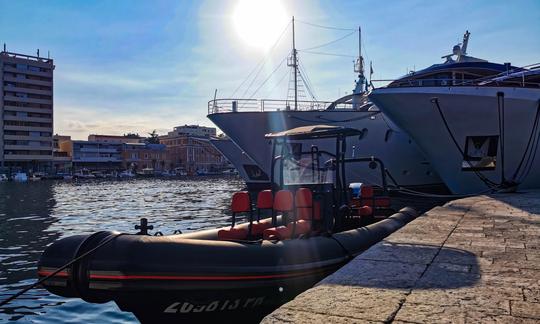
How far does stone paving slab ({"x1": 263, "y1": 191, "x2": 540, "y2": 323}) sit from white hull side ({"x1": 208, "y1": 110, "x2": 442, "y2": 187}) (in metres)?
15.7

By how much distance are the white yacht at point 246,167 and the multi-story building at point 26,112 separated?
80.7 meters

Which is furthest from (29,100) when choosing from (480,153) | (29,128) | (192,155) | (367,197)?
(367,197)

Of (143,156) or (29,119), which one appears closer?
(29,119)

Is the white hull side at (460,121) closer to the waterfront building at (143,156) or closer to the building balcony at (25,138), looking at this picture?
the building balcony at (25,138)

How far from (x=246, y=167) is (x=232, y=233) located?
25089 mm

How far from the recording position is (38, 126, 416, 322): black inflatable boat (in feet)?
16.7

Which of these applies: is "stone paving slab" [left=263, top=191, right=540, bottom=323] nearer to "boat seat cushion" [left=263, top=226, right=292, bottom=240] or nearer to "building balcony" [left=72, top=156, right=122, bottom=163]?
"boat seat cushion" [left=263, top=226, right=292, bottom=240]

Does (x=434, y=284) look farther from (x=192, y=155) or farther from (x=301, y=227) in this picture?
(x=192, y=155)

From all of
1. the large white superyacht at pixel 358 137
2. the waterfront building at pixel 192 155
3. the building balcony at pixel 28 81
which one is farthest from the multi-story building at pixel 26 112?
the large white superyacht at pixel 358 137

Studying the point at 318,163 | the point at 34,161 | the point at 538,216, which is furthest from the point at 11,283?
the point at 34,161

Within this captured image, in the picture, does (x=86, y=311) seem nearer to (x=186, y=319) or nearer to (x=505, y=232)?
(x=186, y=319)

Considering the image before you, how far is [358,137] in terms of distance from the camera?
2283 cm

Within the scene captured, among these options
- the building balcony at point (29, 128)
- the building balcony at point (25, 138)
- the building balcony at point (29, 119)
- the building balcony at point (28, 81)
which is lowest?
the building balcony at point (25, 138)

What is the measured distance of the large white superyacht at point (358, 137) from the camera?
73.6 ft
